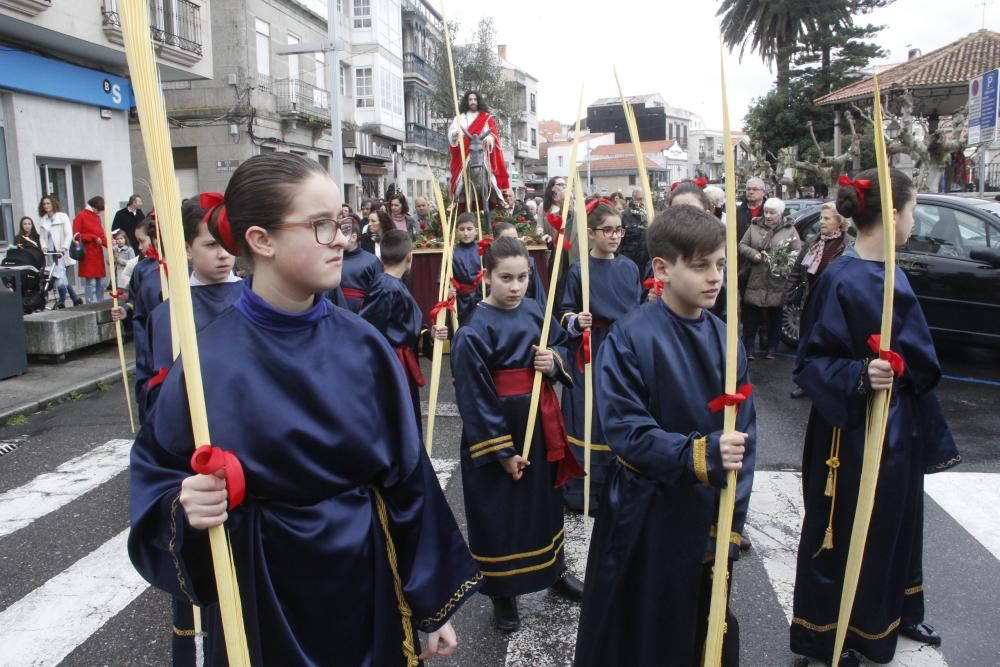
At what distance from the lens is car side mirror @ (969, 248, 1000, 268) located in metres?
7.69

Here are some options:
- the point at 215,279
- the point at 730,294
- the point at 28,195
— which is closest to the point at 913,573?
the point at 730,294

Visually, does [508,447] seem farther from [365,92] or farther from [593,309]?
[365,92]

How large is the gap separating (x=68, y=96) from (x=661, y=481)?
1534cm

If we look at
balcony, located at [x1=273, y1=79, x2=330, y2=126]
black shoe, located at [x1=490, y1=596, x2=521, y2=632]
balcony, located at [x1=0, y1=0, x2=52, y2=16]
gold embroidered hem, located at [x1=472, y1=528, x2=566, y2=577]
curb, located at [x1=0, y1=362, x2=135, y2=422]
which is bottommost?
black shoe, located at [x1=490, y1=596, x2=521, y2=632]

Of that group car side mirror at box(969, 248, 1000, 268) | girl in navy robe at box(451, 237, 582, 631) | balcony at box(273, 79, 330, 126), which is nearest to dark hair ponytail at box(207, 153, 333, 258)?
girl in navy robe at box(451, 237, 582, 631)

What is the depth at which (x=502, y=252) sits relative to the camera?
3.82m

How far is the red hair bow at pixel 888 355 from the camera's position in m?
2.66

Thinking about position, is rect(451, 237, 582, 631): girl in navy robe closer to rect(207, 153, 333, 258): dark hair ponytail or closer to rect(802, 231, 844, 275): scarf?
rect(207, 153, 333, 258): dark hair ponytail

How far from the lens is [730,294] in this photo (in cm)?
202

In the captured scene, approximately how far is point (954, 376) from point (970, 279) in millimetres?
1047

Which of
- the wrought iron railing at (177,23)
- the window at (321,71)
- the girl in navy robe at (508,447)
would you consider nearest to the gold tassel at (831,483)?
the girl in navy robe at (508,447)

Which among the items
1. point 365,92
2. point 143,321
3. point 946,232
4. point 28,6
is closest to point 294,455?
point 143,321

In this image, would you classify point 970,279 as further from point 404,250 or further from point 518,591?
point 518,591

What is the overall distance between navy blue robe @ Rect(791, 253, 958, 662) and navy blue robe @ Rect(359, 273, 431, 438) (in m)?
2.73
